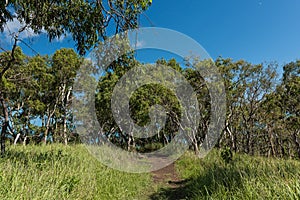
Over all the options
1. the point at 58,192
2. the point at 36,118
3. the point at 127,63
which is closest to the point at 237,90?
the point at 127,63

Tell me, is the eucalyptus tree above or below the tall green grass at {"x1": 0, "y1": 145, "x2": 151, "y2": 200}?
above

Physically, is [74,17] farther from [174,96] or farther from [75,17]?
[174,96]

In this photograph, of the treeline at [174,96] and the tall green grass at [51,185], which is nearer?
the tall green grass at [51,185]

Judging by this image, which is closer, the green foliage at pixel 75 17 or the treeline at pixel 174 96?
the green foliage at pixel 75 17

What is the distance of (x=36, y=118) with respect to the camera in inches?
878

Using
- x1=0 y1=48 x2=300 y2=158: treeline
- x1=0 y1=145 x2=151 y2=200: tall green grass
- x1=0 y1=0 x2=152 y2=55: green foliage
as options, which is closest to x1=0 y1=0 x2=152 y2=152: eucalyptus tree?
x1=0 y1=0 x2=152 y2=55: green foliage

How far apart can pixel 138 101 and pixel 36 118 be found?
11349mm

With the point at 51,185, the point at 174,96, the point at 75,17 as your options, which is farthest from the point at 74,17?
the point at 174,96

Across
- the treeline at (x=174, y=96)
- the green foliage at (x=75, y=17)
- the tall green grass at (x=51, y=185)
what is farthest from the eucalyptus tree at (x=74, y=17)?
the treeline at (x=174, y=96)

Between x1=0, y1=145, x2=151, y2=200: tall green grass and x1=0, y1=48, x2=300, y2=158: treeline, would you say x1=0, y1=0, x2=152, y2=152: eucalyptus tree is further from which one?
x1=0, y1=48, x2=300, y2=158: treeline

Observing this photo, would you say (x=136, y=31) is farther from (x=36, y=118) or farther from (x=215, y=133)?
(x=36, y=118)

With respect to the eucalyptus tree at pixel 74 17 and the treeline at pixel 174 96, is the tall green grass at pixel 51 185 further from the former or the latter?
the treeline at pixel 174 96

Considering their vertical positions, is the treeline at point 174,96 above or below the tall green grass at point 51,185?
above

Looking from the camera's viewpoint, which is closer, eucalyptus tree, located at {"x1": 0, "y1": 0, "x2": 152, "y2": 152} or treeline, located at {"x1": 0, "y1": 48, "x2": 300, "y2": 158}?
eucalyptus tree, located at {"x1": 0, "y1": 0, "x2": 152, "y2": 152}
